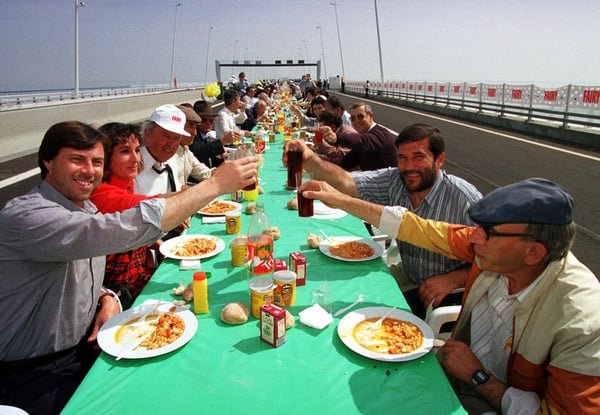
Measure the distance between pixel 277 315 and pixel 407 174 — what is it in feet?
6.31

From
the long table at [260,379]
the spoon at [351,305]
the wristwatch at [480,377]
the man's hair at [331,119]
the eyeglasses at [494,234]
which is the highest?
the man's hair at [331,119]

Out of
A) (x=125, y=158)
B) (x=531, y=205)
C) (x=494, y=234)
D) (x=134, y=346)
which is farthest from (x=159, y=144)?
(x=531, y=205)

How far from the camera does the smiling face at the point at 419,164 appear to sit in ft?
10.7

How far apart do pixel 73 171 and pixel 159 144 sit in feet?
6.42

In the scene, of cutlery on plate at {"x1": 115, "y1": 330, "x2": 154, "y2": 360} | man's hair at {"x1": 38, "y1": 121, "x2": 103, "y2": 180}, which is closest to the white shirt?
man's hair at {"x1": 38, "y1": 121, "x2": 103, "y2": 180}

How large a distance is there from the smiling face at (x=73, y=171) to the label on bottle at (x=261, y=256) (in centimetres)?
103

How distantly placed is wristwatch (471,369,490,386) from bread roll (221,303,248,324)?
121 centimetres

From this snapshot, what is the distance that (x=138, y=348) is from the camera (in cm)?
193

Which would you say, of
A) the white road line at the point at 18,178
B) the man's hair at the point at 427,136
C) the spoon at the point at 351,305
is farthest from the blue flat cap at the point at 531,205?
the white road line at the point at 18,178

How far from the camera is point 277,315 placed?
1.91 m

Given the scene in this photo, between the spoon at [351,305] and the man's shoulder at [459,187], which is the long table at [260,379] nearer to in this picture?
the spoon at [351,305]

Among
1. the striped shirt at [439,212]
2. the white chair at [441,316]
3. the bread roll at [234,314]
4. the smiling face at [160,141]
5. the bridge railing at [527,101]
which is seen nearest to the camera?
the bread roll at [234,314]

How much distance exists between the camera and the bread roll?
213 cm

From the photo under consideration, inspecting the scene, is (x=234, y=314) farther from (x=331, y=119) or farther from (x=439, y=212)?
(x=331, y=119)
